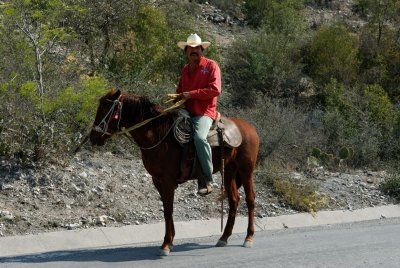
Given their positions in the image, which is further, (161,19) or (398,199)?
(161,19)

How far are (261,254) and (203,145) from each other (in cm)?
166

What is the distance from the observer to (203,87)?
917cm

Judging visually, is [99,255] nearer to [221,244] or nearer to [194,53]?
[221,244]

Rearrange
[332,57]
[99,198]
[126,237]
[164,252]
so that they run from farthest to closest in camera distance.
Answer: [332,57]
[99,198]
[126,237]
[164,252]

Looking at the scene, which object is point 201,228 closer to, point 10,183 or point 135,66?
point 10,183

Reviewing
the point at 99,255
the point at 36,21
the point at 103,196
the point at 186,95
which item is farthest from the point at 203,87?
the point at 36,21

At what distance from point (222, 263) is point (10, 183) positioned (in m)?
3.83

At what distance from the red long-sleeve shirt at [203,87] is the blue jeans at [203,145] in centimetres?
22

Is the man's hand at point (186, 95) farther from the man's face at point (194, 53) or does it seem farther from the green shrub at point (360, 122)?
the green shrub at point (360, 122)

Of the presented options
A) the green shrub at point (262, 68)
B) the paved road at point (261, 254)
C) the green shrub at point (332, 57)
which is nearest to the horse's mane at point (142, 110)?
the paved road at point (261, 254)

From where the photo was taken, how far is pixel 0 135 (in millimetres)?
10977

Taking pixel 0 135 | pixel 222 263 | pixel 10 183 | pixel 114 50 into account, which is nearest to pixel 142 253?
pixel 222 263

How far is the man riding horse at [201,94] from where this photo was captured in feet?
29.4

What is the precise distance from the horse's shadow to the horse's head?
146 centimetres
